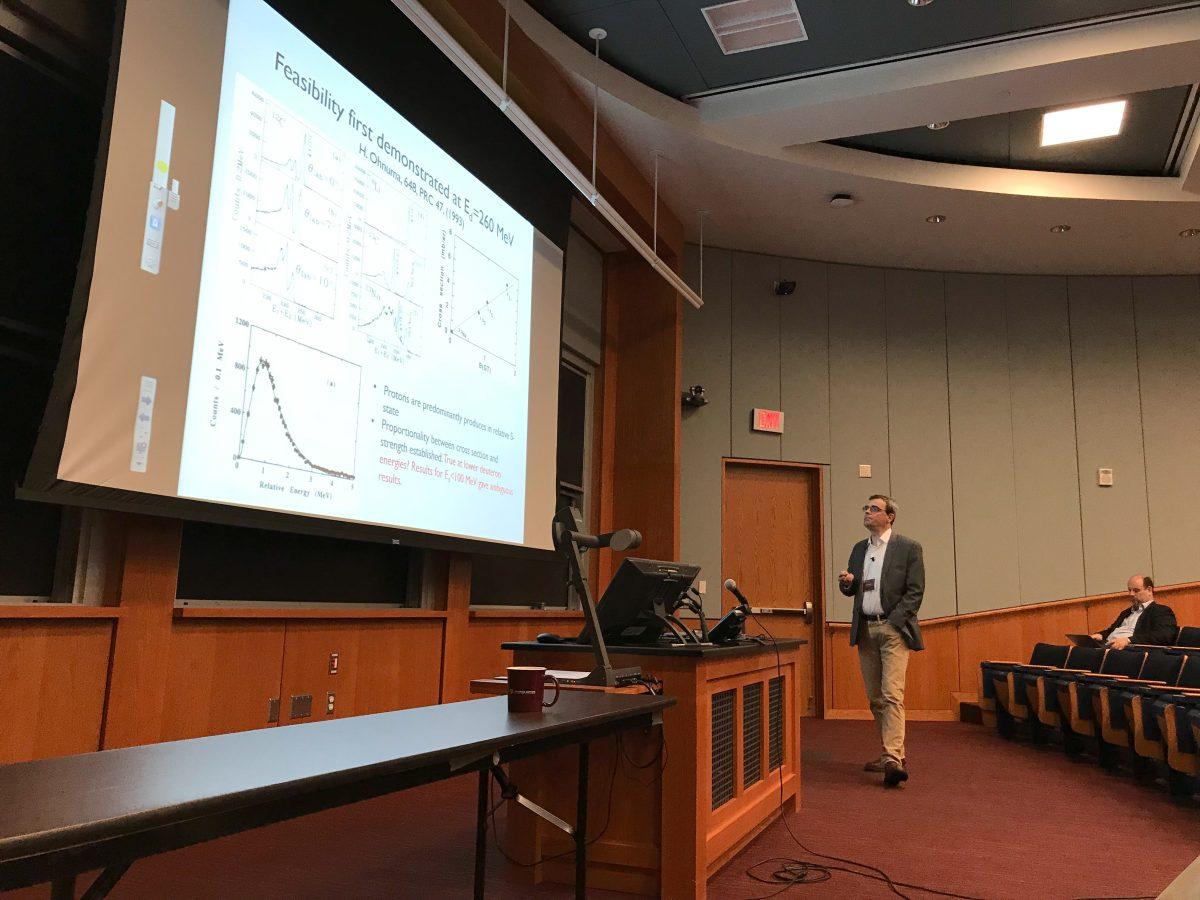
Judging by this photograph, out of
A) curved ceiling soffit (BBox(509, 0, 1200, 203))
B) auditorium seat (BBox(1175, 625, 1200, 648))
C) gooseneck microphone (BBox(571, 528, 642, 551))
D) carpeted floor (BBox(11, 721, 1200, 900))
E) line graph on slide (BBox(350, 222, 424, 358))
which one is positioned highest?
curved ceiling soffit (BBox(509, 0, 1200, 203))

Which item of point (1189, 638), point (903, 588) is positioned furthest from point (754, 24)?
point (1189, 638)

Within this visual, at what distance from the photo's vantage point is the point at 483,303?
477cm

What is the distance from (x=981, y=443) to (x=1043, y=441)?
56 centimetres

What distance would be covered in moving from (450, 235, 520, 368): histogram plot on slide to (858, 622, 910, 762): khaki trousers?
7.85ft

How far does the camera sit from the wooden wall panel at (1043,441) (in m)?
8.01

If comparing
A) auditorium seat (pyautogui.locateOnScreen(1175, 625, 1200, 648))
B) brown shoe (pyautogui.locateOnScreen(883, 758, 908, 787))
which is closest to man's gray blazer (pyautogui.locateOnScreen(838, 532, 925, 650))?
brown shoe (pyautogui.locateOnScreen(883, 758, 908, 787))

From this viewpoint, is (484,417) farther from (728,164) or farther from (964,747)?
(964,747)

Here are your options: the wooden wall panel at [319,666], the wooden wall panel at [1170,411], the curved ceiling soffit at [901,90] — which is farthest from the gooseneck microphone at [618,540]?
the wooden wall panel at [1170,411]

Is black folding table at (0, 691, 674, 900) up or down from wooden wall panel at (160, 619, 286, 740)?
up

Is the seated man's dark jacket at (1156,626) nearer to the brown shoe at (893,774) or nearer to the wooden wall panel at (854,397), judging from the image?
the wooden wall panel at (854,397)

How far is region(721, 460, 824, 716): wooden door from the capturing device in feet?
25.5

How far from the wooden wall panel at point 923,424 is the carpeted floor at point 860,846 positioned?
3.28m

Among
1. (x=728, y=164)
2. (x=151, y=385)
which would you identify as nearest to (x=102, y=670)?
(x=151, y=385)

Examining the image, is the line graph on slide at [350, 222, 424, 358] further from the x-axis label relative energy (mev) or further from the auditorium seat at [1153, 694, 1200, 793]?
the auditorium seat at [1153, 694, 1200, 793]
